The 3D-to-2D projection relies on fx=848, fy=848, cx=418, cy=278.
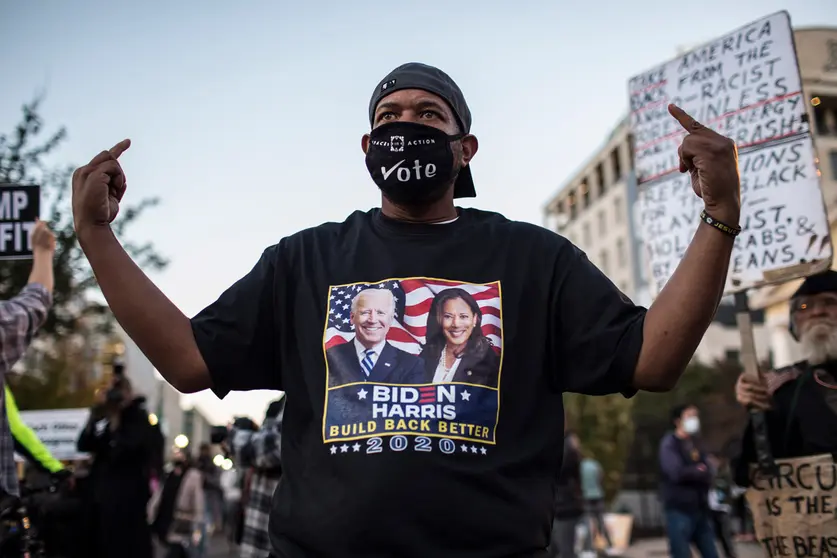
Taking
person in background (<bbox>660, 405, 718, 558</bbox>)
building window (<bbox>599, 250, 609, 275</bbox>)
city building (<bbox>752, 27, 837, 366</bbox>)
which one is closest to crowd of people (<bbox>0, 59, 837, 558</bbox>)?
person in background (<bbox>660, 405, 718, 558</bbox>)

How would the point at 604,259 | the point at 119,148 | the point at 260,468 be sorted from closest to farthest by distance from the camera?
the point at 119,148
the point at 260,468
the point at 604,259

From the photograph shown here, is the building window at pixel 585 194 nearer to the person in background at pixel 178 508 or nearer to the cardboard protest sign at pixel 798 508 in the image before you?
the person in background at pixel 178 508

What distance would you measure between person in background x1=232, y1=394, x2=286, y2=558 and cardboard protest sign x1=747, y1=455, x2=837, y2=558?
9.30ft

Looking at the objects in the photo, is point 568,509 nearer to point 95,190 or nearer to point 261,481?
point 261,481

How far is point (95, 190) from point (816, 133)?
2705 cm

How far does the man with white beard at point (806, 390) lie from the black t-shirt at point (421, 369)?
242 cm

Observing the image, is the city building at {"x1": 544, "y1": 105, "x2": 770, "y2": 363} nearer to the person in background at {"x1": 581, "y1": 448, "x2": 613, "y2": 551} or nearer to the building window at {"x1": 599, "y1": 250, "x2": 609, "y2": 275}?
the building window at {"x1": 599, "y1": 250, "x2": 609, "y2": 275}

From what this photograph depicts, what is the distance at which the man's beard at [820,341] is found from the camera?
4.12 m

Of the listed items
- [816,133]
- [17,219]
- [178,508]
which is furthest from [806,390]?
[816,133]

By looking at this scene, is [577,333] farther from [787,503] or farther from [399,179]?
[787,503]

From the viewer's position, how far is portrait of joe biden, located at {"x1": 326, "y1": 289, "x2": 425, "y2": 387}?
1892 mm

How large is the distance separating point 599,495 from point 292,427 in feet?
43.7

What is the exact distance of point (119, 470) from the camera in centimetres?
665

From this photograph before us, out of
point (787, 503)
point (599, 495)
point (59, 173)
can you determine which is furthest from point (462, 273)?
point (599, 495)
